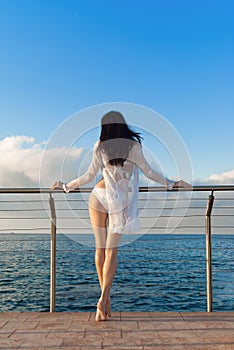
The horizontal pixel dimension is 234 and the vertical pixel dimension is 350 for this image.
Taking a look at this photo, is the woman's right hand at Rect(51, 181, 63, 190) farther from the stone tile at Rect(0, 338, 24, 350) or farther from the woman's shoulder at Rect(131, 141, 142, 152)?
the stone tile at Rect(0, 338, 24, 350)

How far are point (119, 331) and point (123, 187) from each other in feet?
2.66

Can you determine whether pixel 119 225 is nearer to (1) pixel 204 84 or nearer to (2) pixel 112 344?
(2) pixel 112 344

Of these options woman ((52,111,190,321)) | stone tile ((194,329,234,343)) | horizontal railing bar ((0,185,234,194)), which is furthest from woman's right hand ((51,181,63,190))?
stone tile ((194,329,234,343))

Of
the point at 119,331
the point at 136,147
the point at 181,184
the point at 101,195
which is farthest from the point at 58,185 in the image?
the point at 119,331

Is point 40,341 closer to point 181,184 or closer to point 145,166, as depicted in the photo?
point 145,166

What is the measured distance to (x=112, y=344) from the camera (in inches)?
84.5

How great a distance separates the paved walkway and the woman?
0.19 metres

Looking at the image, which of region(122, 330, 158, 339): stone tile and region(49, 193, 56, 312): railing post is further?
region(49, 193, 56, 312): railing post

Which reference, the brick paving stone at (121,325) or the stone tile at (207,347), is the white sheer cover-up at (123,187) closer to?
the brick paving stone at (121,325)

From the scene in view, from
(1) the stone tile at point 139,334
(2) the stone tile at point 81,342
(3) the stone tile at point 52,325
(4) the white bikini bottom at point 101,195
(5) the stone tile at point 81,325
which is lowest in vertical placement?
(3) the stone tile at point 52,325

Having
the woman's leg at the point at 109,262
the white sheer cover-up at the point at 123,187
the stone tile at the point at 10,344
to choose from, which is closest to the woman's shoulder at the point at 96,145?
the white sheer cover-up at the point at 123,187

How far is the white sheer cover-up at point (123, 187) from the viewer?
8.80 ft

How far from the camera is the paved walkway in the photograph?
7.01 feet

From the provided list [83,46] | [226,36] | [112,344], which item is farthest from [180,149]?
[226,36]
